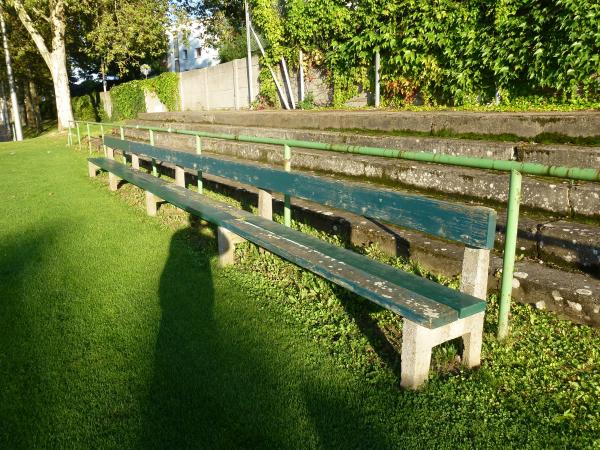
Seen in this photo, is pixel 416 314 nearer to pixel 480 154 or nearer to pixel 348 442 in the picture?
pixel 348 442

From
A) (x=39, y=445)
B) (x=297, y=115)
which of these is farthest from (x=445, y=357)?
(x=297, y=115)

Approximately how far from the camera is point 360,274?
2590 millimetres

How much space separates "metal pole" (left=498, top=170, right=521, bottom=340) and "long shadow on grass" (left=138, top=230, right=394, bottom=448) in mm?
924

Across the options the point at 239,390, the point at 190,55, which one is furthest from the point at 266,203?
the point at 190,55

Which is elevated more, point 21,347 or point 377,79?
point 377,79

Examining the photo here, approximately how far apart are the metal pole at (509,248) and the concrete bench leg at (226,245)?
2.19 m

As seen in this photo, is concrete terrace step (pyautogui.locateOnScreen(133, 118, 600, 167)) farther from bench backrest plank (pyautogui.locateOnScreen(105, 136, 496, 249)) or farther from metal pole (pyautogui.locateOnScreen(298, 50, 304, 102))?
metal pole (pyautogui.locateOnScreen(298, 50, 304, 102))

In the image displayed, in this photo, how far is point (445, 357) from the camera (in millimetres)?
2535

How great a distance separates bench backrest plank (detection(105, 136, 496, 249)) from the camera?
2.25 metres

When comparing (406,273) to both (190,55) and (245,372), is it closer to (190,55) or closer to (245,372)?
(245,372)

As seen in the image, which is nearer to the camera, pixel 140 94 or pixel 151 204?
pixel 151 204

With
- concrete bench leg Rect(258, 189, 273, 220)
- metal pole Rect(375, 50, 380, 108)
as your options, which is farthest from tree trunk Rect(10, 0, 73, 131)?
concrete bench leg Rect(258, 189, 273, 220)

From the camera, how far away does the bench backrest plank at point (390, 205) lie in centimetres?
225

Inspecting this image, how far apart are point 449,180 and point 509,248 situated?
7.21ft
